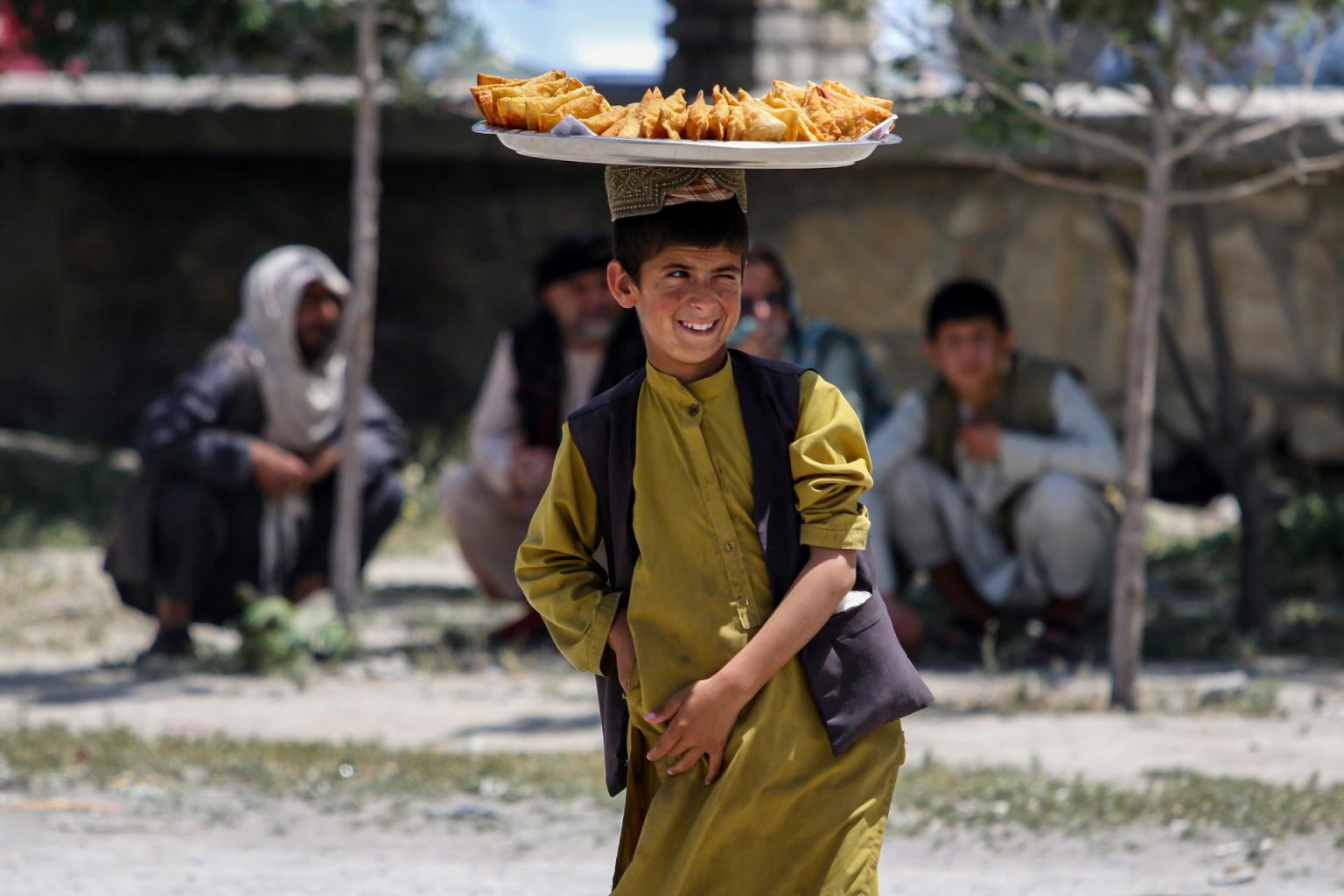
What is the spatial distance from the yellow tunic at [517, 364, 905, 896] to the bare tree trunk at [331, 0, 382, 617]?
349 cm

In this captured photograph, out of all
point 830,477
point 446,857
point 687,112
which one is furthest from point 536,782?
point 687,112

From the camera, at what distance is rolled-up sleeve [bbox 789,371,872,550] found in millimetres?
2768

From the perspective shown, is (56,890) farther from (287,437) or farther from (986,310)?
(986,310)

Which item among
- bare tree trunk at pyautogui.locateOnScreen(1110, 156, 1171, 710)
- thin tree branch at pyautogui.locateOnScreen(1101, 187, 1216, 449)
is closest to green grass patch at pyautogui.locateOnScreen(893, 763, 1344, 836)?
bare tree trunk at pyautogui.locateOnScreen(1110, 156, 1171, 710)

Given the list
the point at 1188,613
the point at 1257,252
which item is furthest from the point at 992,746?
the point at 1257,252

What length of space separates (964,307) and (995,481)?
58cm

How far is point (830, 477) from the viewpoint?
9.09 feet

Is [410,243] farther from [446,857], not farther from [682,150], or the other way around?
[682,150]

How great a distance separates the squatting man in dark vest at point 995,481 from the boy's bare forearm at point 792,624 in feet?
10.9

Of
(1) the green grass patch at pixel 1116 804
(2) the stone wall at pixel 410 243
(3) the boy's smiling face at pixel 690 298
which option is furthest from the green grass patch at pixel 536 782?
(2) the stone wall at pixel 410 243

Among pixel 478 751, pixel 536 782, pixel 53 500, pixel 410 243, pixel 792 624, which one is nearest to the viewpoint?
pixel 792 624

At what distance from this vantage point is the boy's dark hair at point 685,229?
276cm

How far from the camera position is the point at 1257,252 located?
7828 millimetres

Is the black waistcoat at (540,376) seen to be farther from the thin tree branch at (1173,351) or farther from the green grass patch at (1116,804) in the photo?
the green grass patch at (1116,804)
